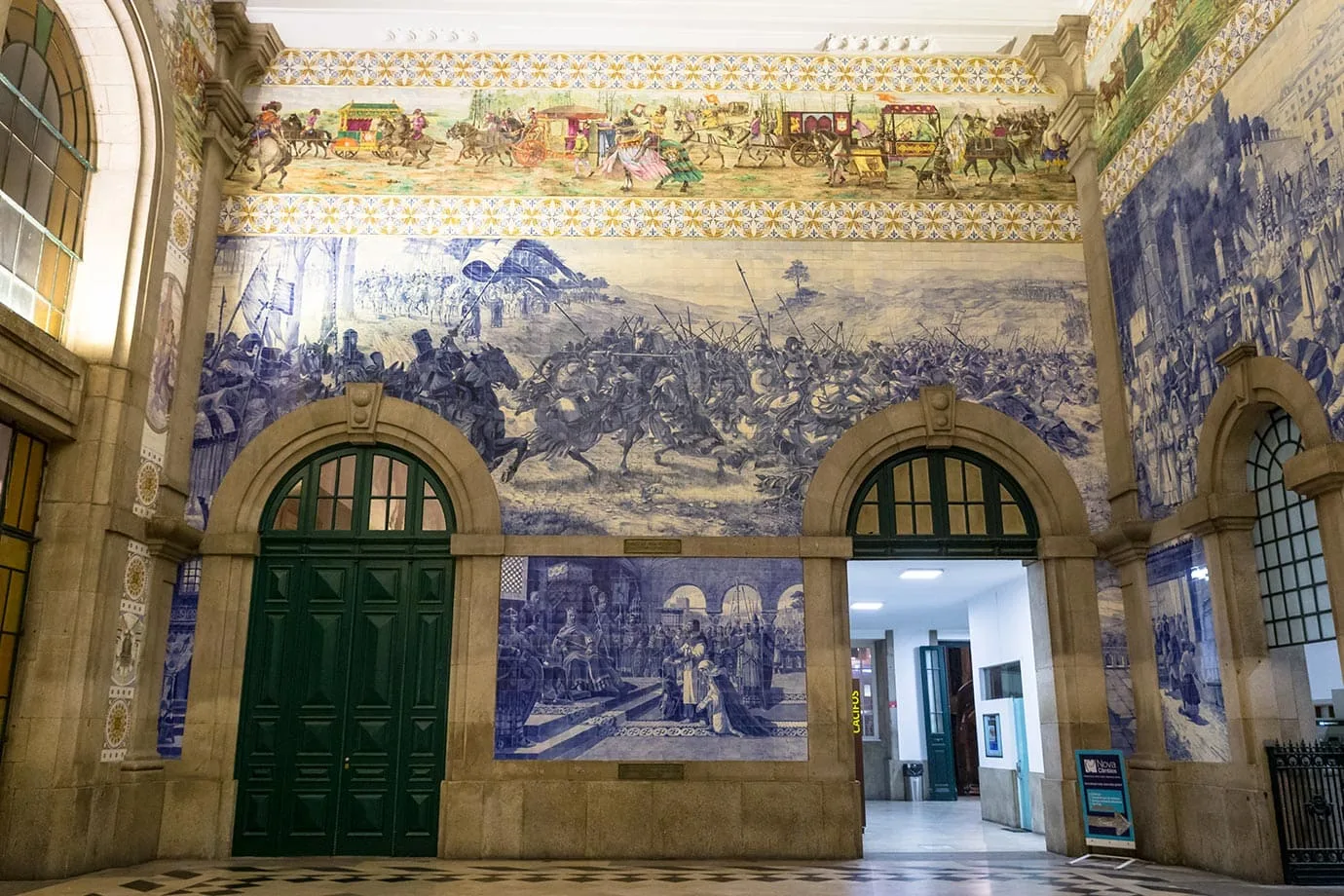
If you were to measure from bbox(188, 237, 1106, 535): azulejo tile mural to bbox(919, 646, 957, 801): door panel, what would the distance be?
34.9 feet

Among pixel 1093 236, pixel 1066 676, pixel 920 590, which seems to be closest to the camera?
pixel 1066 676

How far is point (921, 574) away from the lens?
1583 cm

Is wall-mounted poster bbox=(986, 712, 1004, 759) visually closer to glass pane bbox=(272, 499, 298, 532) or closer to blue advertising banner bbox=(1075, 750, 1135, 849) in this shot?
blue advertising banner bbox=(1075, 750, 1135, 849)

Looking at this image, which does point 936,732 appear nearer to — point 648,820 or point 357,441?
point 648,820

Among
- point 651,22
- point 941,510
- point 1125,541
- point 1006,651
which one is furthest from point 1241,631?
point 651,22

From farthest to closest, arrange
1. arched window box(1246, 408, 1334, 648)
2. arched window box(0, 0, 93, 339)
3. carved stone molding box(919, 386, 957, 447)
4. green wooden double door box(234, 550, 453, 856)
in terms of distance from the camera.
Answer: carved stone molding box(919, 386, 957, 447)
green wooden double door box(234, 550, 453, 856)
arched window box(0, 0, 93, 339)
arched window box(1246, 408, 1334, 648)

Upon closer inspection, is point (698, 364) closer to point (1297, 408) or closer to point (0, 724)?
point (1297, 408)

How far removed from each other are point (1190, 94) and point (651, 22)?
6.72 m

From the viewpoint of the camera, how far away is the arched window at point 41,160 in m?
10.2

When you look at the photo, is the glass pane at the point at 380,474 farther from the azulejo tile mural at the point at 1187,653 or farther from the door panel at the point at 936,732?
the door panel at the point at 936,732

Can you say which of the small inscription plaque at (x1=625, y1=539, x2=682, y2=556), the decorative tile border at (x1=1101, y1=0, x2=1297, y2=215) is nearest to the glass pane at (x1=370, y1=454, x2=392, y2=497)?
the small inscription plaque at (x1=625, y1=539, x2=682, y2=556)

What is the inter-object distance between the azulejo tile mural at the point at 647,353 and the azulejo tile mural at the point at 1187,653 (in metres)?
1.33

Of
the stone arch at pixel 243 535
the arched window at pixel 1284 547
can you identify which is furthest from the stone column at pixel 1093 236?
the stone arch at pixel 243 535

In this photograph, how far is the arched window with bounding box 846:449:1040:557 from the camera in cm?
1270
